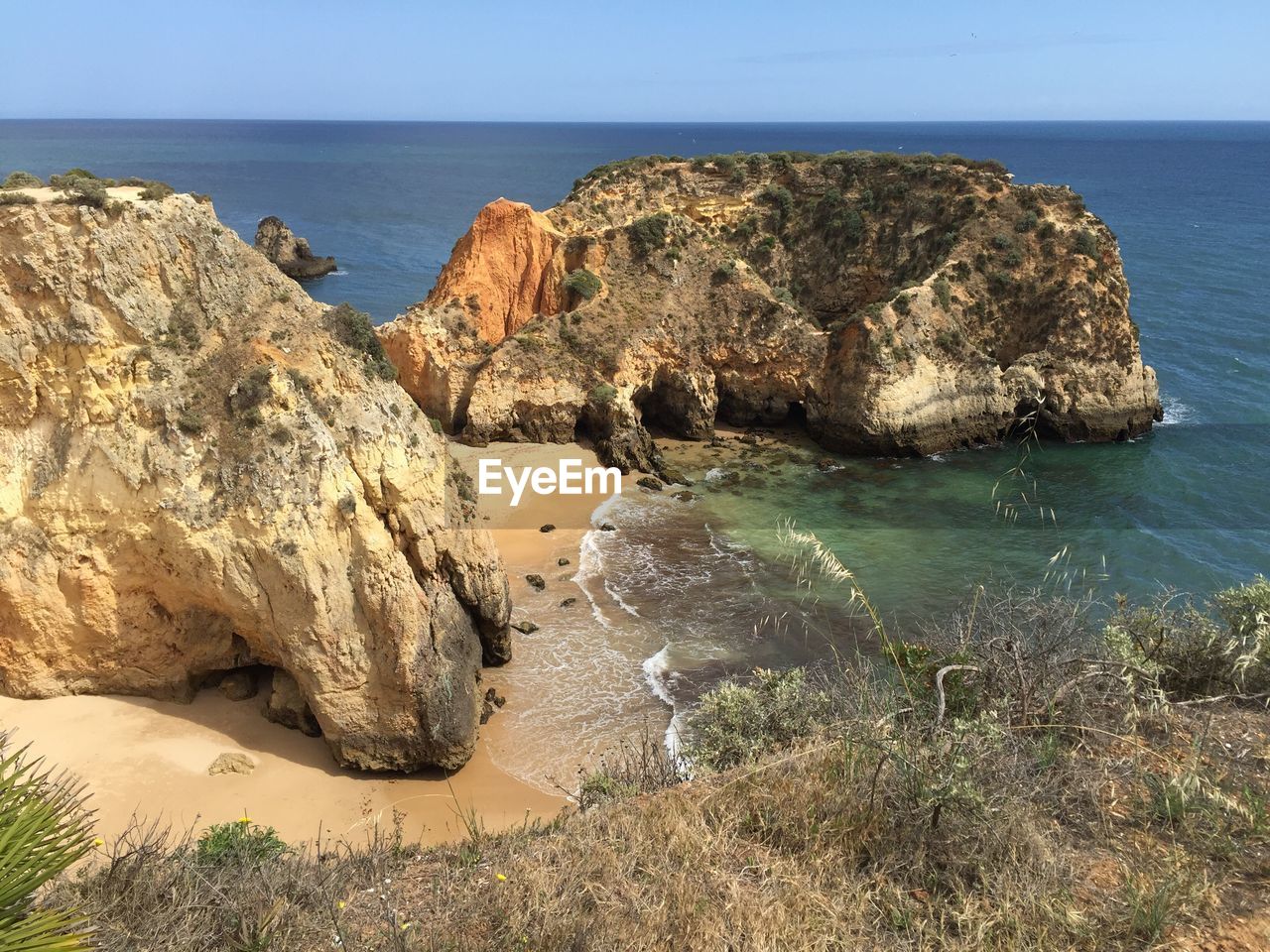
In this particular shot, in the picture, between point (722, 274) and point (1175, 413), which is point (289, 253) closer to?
point (722, 274)

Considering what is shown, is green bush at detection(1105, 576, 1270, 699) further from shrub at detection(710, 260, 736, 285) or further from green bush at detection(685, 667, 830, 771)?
shrub at detection(710, 260, 736, 285)

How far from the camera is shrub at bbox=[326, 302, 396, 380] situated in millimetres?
16422

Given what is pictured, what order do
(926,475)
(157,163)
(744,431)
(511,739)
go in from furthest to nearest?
(157,163) → (744,431) → (926,475) → (511,739)

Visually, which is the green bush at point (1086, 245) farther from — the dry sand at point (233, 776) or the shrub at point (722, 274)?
the dry sand at point (233, 776)

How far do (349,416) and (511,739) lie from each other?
21.9 ft

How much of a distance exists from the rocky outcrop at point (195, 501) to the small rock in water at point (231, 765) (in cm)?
121

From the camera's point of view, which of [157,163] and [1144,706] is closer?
[1144,706]

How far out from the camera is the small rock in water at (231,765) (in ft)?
47.9

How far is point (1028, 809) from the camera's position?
243 inches

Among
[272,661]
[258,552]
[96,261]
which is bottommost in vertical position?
[272,661]

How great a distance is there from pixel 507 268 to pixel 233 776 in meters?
24.9

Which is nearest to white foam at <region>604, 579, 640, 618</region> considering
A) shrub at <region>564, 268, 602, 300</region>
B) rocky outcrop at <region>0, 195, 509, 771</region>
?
rocky outcrop at <region>0, 195, 509, 771</region>

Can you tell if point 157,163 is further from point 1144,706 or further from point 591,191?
point 1144,706

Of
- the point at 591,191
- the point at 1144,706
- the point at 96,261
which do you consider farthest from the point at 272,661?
the point at 591,191
